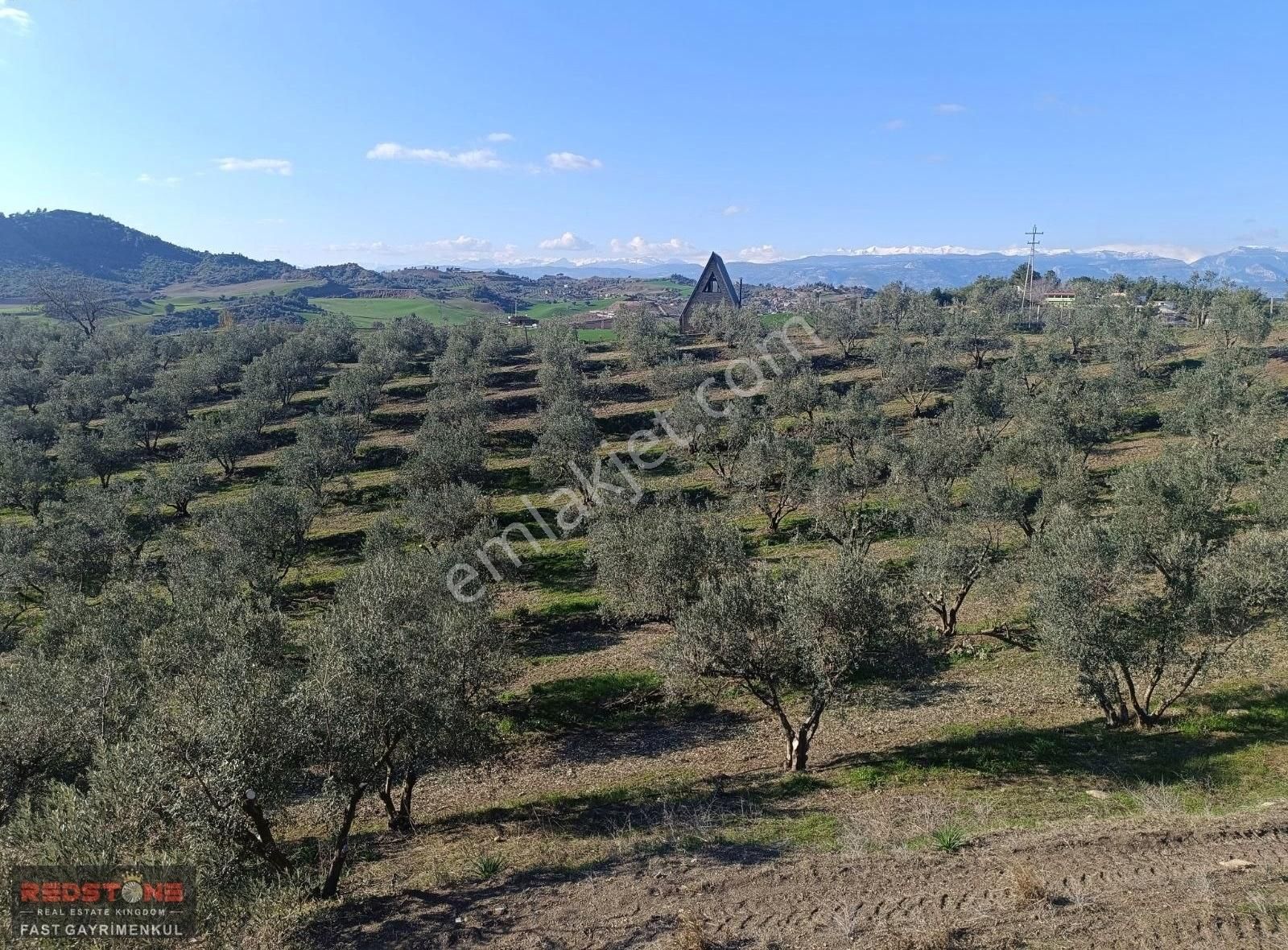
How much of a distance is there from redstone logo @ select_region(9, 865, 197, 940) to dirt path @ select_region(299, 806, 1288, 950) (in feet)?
13.8

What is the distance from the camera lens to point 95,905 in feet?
44.4

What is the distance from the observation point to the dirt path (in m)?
14.7

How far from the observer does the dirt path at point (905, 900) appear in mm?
14727

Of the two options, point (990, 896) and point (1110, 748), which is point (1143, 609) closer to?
point (1110, 748)

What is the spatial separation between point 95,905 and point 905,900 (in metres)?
17.9

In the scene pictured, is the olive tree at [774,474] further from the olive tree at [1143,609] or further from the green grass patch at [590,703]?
the green grass patch at [590,703]

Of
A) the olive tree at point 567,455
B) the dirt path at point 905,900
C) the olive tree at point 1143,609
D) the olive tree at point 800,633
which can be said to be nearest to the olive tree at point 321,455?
the olive tree at point 567,455

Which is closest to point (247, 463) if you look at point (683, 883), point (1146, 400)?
point (683, 883)

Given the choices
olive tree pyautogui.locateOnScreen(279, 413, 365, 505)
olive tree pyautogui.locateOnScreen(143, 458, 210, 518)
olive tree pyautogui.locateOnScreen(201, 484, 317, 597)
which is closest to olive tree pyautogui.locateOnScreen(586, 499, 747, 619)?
olive tree pyautogui.locateOnScreen(201, 484, 317, 597)

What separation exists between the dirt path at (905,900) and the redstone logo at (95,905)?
13.8 feet

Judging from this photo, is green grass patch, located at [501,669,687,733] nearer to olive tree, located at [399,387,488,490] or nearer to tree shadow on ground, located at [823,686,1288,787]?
tree shadow on ground, located at [823,686,1288,787]

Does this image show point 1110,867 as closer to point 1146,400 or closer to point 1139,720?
point 1139,720

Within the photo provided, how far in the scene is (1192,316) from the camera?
423 ft

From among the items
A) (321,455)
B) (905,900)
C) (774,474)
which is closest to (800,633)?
(905,900)
